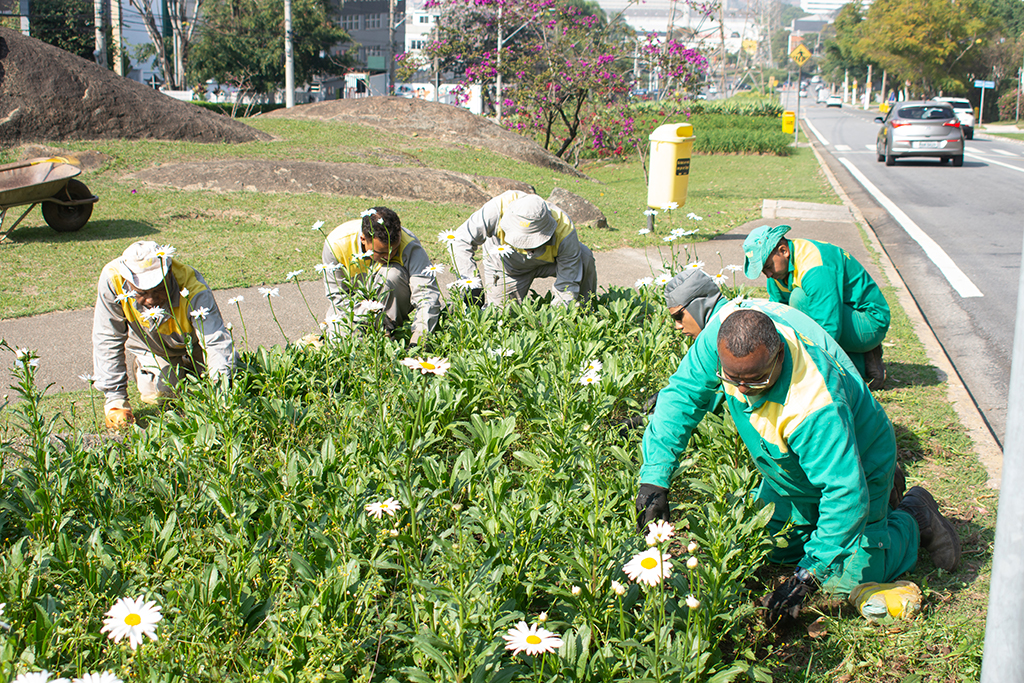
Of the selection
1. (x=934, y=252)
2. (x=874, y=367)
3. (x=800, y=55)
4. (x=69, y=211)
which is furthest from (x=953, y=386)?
(x=800, y=55)

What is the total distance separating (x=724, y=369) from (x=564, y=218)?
3.27 metres

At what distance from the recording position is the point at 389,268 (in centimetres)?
520

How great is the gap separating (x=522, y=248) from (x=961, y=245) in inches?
316

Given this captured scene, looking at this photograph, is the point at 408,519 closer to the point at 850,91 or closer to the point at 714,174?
the point at 714,174

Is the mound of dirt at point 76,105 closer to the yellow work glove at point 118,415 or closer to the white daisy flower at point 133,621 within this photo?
the yellow work glove at point 118,415

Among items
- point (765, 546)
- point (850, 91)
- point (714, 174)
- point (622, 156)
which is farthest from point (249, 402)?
point (850, 91)

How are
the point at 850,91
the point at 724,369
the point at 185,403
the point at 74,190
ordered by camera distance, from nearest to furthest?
the point at 724,369
the point at 185,403
the point at 74,190
the point at 850,91

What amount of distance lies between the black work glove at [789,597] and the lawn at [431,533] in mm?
63

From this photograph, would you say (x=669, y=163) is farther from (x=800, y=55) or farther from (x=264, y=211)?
(x=800, y=55)

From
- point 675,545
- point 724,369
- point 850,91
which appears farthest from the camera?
point 850,91

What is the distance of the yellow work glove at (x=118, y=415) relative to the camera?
4.28 metres

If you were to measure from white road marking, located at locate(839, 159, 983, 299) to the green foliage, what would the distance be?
6006mm

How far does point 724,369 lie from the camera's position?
2691 mm

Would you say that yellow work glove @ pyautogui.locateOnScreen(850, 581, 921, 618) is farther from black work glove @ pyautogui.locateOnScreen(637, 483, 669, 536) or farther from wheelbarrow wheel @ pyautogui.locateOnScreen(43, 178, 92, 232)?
wheelbarrow wheel @ pyautogui.locateOnScreen(43, 178, 92, 232)
